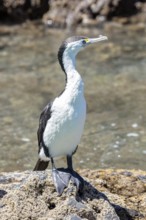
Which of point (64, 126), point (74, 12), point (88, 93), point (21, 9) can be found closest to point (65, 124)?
point (64, 126)

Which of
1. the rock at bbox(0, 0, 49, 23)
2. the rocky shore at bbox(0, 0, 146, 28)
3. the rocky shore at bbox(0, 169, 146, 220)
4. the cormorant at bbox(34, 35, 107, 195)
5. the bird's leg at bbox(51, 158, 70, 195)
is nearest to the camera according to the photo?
the rocky shore at bbox(0, 169, 146, 220)

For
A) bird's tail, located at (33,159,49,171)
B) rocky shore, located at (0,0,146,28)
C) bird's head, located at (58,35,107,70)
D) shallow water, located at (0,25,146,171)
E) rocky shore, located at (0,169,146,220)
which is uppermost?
bird's head, located at (58,35,107,70)

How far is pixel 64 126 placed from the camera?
16.3 feet

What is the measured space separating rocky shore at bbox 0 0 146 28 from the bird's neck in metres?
11.2

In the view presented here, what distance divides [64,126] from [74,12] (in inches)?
464

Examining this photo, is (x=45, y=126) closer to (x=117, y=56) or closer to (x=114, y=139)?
(x=114, y=139)

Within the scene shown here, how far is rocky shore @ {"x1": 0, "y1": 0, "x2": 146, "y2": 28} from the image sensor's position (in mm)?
16328

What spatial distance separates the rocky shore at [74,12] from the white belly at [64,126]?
37.0 ft

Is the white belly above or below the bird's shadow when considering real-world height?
above

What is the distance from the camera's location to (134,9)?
16.8 meters

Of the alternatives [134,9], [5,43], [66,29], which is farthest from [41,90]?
[134,9]

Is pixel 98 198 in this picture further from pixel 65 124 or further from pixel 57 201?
pixel 65 124

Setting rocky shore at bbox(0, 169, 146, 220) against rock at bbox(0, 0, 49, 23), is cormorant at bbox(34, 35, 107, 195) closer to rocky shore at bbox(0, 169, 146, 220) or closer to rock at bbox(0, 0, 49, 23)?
rocky shore at bbox(0, 169, 146, 220)

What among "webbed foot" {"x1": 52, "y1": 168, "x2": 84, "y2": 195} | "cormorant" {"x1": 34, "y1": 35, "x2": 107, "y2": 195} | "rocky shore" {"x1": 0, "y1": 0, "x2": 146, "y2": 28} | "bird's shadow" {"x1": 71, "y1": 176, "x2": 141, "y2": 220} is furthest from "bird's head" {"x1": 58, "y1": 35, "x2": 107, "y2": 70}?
"rocky shore" {"x1": 0, "y1": 0, "x2": 146, "y2": 28}
